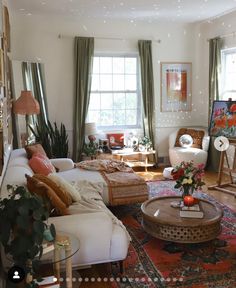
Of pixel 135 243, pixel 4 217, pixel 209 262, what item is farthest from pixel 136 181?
A: pixel 4 217

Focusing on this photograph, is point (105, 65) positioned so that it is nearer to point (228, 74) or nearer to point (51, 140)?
point (51, 140)

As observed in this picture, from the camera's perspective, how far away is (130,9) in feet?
17.7

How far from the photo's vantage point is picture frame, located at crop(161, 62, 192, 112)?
6566 millimetres

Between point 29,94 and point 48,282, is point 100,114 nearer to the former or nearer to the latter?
point 29,94

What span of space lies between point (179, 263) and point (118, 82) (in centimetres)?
422

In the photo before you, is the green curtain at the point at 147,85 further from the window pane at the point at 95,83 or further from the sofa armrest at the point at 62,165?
the sofa armrest at the point at 62,165

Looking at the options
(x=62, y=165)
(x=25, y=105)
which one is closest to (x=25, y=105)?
(x=25, y=105)

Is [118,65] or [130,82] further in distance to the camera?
[130,82]

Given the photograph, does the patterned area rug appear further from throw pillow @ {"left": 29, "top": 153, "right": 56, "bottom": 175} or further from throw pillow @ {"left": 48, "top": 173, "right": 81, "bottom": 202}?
throw pillow @ {"left": 29, "top": 153, "right": 56, "bottom": 175}

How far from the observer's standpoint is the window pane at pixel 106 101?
21.1 feet

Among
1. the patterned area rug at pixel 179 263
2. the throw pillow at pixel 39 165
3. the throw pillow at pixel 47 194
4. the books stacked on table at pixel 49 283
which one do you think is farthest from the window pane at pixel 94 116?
the books stacked on table at pixel 49 283

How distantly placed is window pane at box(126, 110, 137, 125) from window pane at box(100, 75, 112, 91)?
1.95ft

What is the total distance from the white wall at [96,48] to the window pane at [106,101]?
63cm

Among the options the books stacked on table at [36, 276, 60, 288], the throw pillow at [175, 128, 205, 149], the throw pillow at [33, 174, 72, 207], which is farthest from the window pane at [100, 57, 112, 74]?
the books stacked on table at [36, 276, 60, 288]
